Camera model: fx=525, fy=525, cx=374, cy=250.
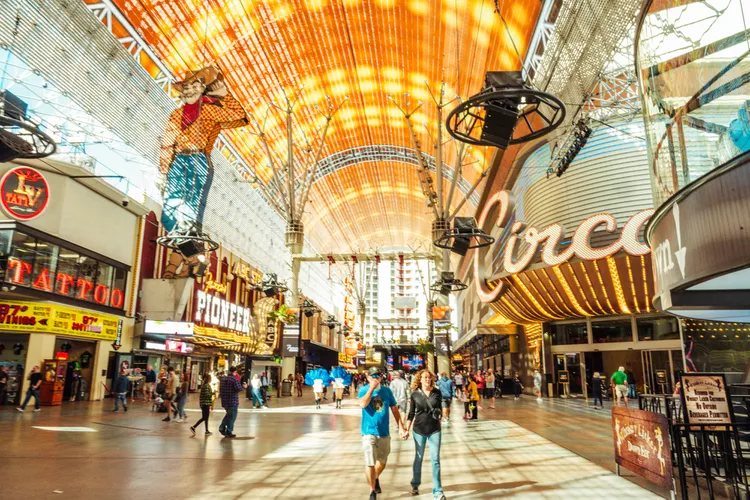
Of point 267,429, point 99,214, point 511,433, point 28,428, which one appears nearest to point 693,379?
point 511,433

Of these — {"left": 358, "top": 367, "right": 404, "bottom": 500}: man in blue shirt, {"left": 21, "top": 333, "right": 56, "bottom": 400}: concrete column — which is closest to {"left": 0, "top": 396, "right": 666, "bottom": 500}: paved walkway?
{"left": 358, "top": 367, "right": 404, "bottom": 500}: man in blue shirt

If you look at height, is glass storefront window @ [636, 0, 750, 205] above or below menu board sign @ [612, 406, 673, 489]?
above

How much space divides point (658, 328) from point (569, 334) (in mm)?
4417

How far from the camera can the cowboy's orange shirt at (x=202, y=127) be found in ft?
71.2

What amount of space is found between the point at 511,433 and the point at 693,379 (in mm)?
5961

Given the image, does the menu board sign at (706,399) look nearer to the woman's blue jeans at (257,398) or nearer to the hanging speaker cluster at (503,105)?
the hanging speaker cluster at (503,105)

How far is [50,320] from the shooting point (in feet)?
59.5

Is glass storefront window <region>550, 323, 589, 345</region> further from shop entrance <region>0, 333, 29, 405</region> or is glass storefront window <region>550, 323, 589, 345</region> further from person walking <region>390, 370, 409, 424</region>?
shop entrance <region>0, 333, 29, 405</region>

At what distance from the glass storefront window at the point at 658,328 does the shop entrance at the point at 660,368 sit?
0.64m

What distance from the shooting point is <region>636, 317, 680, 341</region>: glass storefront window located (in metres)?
22.9

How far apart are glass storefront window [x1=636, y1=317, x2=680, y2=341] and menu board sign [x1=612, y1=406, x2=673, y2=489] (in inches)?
722

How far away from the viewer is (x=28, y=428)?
37.2 ft

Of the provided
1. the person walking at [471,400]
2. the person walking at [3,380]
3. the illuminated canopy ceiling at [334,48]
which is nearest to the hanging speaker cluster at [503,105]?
the person walking at [471,400]

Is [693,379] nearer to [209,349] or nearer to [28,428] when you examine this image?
[28,428]
